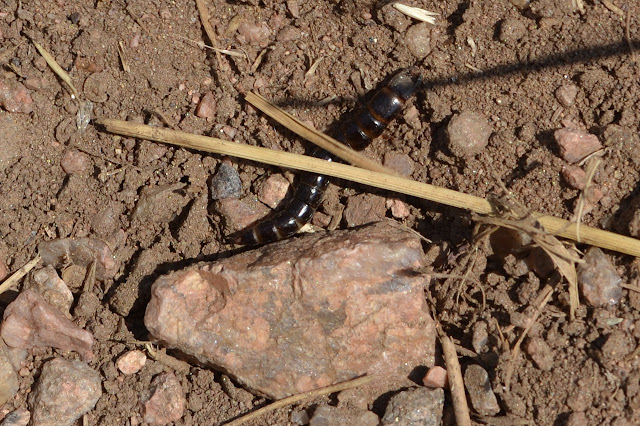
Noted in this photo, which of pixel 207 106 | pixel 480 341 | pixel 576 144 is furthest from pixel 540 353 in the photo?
pixel 207 106

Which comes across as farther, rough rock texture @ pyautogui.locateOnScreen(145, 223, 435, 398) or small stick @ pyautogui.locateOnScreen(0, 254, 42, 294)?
small stick @ pyautogui.locateOnScreen(0, 254, 42, 294)

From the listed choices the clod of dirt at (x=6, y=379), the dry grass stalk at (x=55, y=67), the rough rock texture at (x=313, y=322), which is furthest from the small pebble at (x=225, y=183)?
the clod of dirt at (x=6, y=379)

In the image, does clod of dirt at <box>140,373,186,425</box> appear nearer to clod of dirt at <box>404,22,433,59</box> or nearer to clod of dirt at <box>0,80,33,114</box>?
clod of dirt at <box>0,80,33,114</box>

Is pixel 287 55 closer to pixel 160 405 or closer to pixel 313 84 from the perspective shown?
pixel 313 84

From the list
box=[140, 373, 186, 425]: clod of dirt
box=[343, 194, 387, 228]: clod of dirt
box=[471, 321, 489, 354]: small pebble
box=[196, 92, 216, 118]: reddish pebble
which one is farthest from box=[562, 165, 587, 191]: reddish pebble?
box=[140, 373, 186, 425]: clod of dirt

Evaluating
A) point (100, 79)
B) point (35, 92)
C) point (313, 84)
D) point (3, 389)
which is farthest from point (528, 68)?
point (3, 389)
